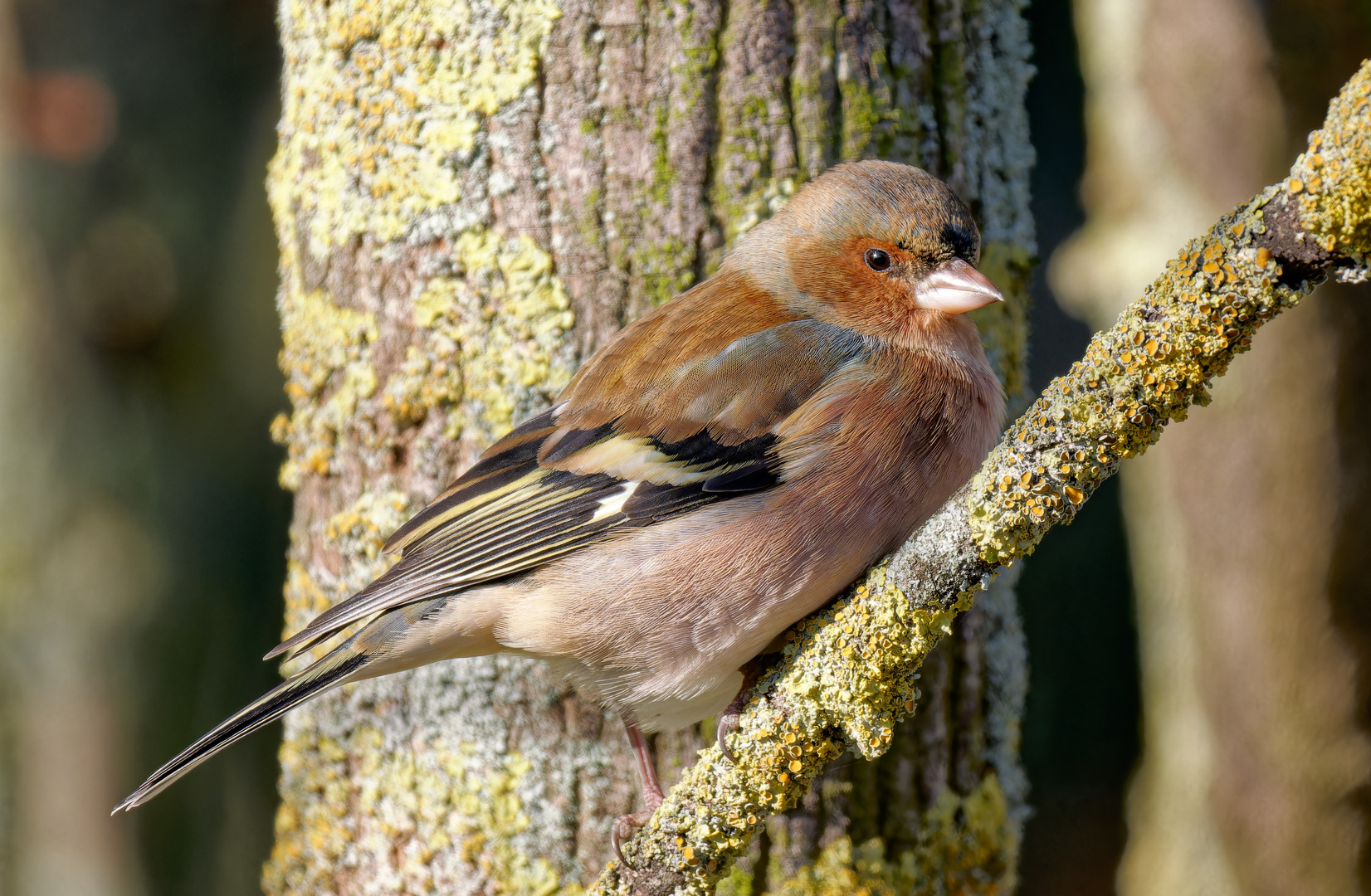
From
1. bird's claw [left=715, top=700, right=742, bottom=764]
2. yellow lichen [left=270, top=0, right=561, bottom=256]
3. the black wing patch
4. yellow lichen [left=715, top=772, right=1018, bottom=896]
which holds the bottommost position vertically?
yellow lichen [left=715, top=772, right=1018, bottom=896]

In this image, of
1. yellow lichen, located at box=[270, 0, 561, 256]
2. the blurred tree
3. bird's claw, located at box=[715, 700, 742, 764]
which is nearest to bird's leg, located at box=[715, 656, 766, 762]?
bird's claw, located at box=[715, 700, 742, 764]

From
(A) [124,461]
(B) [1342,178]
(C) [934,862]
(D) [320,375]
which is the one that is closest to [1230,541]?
(C) [934,862]

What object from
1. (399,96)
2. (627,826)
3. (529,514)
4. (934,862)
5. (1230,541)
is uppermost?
(399,96)

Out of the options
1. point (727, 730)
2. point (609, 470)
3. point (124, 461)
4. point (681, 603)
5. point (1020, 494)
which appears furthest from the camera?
point (124, 461)

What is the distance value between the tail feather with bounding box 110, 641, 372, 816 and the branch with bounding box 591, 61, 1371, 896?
65cm

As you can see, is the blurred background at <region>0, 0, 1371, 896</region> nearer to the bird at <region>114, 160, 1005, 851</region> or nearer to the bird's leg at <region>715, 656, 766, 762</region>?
the bird at <region>114, 160, 1005, 851</region>

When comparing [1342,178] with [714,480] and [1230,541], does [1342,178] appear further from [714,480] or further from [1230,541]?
[1230,541]

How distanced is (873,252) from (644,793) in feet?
4.33

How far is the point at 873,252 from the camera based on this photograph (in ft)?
7.93

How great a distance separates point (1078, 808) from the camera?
4.17 meters

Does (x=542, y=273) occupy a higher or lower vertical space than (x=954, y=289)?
higher

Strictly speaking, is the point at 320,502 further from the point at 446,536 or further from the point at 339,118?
the point at 339,118

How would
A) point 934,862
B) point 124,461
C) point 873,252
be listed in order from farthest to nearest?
point 124,461 → point 934,862 → point 873,252

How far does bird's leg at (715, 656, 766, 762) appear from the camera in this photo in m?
1.85
